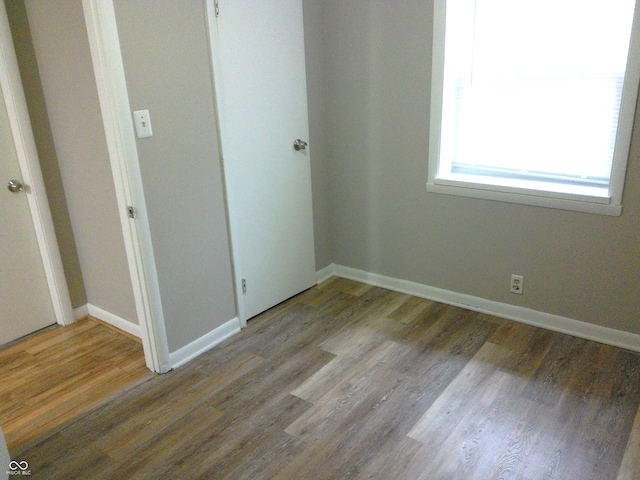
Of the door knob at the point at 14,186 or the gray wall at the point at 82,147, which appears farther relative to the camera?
the door knob at the point at 14,186

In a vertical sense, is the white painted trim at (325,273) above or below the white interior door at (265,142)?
below

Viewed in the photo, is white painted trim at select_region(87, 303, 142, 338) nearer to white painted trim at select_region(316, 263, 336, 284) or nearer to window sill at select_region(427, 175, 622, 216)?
white painted trim at select_region(316, 263, 336, 284)

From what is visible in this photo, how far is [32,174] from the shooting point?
2814 mm

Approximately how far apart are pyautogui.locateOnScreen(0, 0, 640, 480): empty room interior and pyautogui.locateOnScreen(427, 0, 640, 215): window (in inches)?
0.4

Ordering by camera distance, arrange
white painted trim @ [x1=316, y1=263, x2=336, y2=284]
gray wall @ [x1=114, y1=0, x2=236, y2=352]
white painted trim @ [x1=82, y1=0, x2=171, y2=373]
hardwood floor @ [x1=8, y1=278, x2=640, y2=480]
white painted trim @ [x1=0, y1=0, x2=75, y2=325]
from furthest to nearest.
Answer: white painted trim @ [x1=316, y1=263, x2=336, y2=284] → white painted trim @ [x1=0, y1=0, x2=75, y2=325] → gray wall @ [x1=114, y1=0, x2=236, y2=352] → white painted trim @ [x1=82, y1=0, x2=171, y2=373] → hardwood floor @ [x1=8, y1=278, x2=640, y2=480]

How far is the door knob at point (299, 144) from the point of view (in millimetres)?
3141

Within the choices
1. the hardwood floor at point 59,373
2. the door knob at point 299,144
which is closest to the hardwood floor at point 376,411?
the hardwood floor at point 59,373

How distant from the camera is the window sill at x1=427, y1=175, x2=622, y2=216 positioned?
8.37 ft

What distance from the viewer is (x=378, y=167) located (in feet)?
10.8

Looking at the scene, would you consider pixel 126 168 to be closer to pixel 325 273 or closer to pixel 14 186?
Answer: pixel 14 186

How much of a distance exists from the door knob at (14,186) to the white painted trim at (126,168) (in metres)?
0.86

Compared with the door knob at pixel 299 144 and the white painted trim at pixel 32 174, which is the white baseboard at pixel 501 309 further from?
the white painted trim at pixel 32 174

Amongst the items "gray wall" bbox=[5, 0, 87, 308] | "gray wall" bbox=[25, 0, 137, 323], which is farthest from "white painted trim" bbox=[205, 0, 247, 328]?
"gray wall" bbox=[5, 0, 87, 308]

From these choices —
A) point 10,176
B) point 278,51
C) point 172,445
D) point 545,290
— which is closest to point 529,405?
point 545,290
